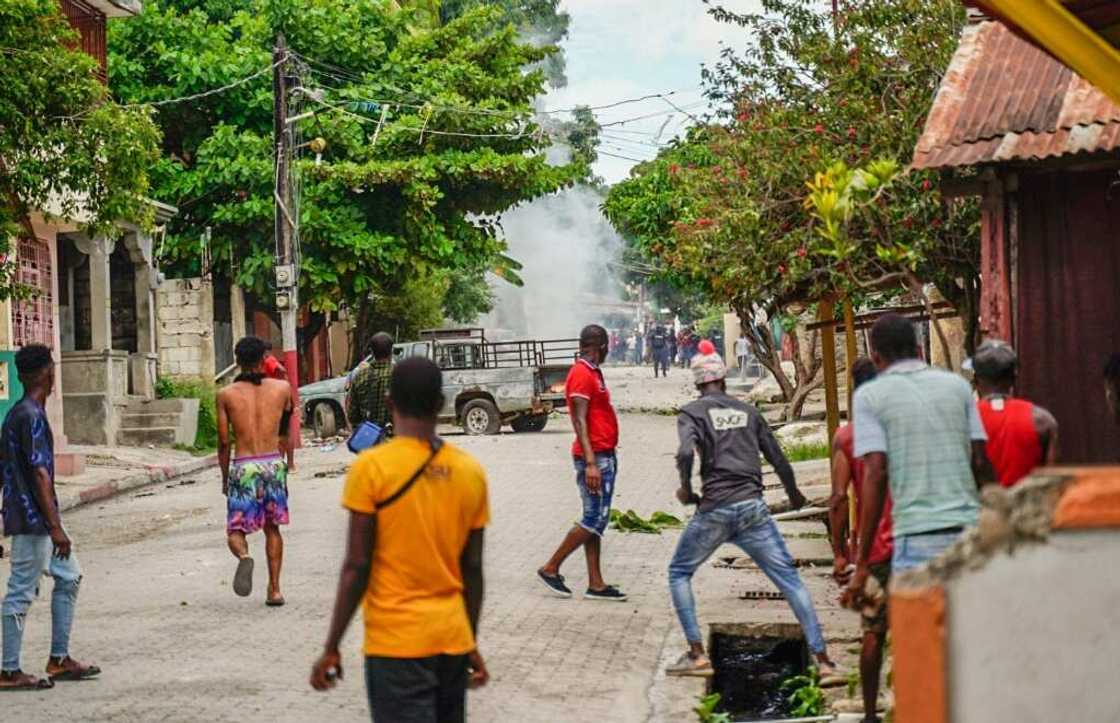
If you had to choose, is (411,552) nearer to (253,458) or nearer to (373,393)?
(253,458)

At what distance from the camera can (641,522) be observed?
590 inches

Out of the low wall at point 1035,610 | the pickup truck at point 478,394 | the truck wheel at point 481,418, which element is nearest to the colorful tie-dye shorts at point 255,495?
the low wall at point 1035,610

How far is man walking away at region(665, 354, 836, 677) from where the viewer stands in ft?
27.1

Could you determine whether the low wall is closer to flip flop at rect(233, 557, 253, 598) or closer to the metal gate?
flip flop at rect(233, 557, 253, 598)

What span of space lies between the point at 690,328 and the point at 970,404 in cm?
5489

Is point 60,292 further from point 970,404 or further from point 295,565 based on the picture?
point 970,404

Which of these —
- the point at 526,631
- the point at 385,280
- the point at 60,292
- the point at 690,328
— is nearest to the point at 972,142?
the point at 526,631

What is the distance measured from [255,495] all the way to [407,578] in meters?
5.80

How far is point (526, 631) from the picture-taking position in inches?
377

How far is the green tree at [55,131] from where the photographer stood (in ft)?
45.0

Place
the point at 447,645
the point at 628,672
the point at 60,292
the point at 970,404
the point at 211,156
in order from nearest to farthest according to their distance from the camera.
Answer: the point at 447,645 < the point at 970,404 < the point at 628,672 < the point at 60,292 < the point at 211,156

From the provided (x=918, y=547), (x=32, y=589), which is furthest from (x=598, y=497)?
(x=918, y=547)

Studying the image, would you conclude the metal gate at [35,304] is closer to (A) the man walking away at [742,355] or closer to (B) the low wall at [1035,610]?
(B) the low wall at [1035,610]

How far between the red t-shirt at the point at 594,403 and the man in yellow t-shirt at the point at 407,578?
547 centimetres
